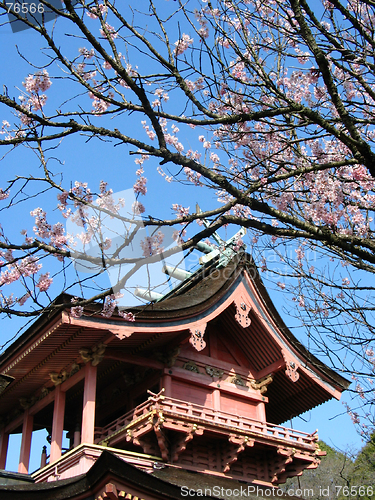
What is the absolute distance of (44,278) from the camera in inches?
248

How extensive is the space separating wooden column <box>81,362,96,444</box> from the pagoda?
0.02 meters

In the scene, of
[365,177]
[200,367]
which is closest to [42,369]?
[200,367]

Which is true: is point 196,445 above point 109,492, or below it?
above

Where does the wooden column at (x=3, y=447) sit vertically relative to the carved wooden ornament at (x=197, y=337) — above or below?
below

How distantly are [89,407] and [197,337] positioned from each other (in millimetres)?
2607

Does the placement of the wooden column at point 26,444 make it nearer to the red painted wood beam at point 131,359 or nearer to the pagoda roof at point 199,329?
the pagoda roof at point 199,329

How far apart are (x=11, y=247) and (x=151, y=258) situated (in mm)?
1327

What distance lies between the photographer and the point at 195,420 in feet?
33.1

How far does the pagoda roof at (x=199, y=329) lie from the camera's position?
1022 cm

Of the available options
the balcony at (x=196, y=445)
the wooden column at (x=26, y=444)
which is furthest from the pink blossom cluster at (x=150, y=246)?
the wooden column at (x=26, y=444)

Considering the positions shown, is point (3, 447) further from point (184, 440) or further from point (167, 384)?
point (184, 440)

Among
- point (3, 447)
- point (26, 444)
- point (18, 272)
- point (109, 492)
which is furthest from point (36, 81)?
point (3, 447)

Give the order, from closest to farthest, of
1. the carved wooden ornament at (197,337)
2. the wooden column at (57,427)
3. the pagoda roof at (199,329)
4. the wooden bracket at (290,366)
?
the pagoda roof at (199,329), the wooden column at (57,427), the carved wooden ornament at (197,337), the wooden bracket at (290,366)

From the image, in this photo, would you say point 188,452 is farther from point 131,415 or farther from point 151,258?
point 151,258
